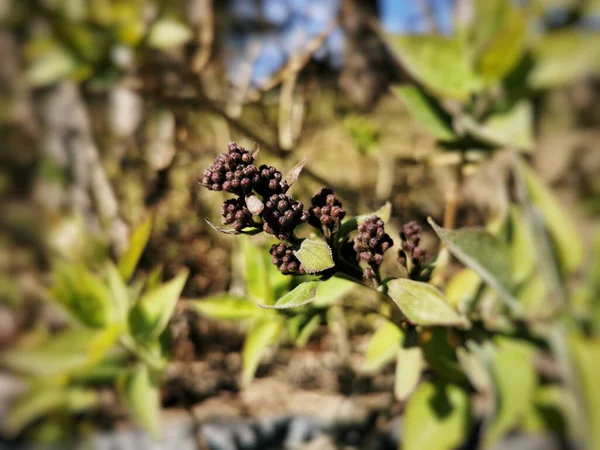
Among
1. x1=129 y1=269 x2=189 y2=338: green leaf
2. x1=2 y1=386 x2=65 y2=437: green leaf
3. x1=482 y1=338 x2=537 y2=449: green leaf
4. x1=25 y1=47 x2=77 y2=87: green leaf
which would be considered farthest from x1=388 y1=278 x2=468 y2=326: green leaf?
x1=25 y1=47 x2=77 y2=87: green leaf

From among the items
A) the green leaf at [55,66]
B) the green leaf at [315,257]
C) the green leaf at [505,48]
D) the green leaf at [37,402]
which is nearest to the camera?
the green leaf at [315,257]

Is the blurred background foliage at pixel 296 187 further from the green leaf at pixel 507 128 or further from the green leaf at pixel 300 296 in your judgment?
the green leaf at pixel 300 296

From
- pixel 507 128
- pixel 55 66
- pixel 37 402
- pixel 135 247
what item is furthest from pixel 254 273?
pixel 55 66

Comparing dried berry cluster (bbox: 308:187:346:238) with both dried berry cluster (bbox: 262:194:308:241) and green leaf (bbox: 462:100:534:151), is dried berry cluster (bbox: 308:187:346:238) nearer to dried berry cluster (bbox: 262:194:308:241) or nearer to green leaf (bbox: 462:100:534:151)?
dried berry cluster (bbox: 262:194:308:241)

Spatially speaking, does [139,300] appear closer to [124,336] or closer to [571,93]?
[124,336]

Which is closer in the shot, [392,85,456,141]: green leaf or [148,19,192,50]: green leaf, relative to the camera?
[392,85,456,141]: green leaf

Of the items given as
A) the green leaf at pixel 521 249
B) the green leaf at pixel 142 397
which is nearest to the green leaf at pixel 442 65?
the green leaf at pixel 521 249
